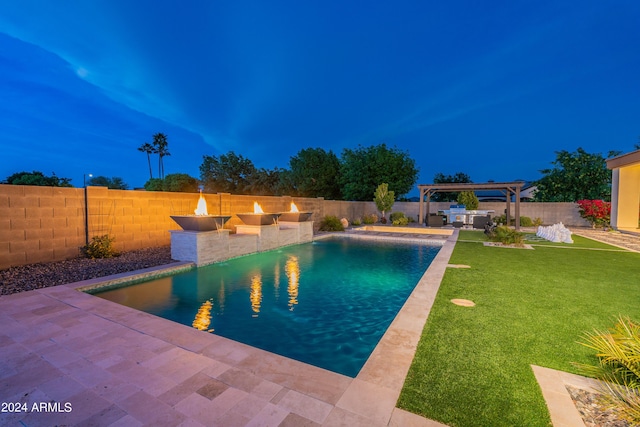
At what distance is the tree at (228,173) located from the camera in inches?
1363

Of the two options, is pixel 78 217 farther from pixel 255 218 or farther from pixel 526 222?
pixel 526 222

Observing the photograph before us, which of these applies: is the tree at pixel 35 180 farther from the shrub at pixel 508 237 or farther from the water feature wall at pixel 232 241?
the shrub at pixel 508 237

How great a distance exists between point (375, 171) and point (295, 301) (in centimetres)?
2133

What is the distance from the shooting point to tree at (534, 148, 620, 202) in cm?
1903

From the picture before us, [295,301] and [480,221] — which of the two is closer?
[295,301]

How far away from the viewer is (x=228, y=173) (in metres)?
34.7

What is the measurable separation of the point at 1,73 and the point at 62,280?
7941 centimetres

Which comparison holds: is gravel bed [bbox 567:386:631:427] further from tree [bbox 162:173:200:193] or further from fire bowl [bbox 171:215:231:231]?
tree [bbox 162:173:200:193]

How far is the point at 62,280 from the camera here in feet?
18.3

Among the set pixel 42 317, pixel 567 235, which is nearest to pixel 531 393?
pixel 42 317

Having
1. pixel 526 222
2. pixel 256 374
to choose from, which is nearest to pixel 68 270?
pixel 256 374

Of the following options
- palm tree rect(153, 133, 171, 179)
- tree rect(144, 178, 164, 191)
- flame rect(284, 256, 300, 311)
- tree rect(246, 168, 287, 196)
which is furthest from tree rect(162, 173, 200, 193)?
flame rect(284, 256, 300, 311)

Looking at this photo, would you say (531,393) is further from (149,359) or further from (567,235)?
(567,235)

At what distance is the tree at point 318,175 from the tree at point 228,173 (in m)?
7.76
